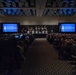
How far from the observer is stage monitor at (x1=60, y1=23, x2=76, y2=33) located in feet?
88.7

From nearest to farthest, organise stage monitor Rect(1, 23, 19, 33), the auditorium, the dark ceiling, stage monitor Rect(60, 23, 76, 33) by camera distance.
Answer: the auditorium → the dark ceiling → stage monitor Rect(1, 23, 19, 33) → stage monitor Rect(60, 23, 76, 33)

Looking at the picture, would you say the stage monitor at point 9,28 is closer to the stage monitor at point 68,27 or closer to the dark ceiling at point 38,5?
the dark ceiling at point 38,5

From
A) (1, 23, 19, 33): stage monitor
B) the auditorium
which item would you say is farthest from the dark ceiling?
(1, 23, 19, 33): stage monitor

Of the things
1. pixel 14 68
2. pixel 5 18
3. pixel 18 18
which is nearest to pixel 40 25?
pixel 18 18

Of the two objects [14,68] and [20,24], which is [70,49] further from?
[20,24]

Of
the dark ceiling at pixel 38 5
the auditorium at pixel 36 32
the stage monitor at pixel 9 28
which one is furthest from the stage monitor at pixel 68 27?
the dark ceiling at pixel 38 5

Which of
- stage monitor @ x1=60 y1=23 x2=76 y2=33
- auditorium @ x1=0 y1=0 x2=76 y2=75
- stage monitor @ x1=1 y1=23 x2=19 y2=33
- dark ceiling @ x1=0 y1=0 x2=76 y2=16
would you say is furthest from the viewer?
stage monitor @ x1=60 y1=23 x2=76 y2=33

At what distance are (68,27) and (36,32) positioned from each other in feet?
14.8

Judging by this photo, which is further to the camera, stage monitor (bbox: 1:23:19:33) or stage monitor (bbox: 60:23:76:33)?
stage monitor (bbox: 60:23:76:33)

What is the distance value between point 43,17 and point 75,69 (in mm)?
22392

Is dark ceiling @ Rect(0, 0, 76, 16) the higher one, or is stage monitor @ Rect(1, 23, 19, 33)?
dark ceiling @ Rect(0, 0, 76, 16)

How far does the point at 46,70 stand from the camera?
6727 millimetres

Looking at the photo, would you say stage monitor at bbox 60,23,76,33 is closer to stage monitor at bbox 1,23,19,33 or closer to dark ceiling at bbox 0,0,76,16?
stage monitor at bbox 1,23,19,33

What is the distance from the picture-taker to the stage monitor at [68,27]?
27047mm
